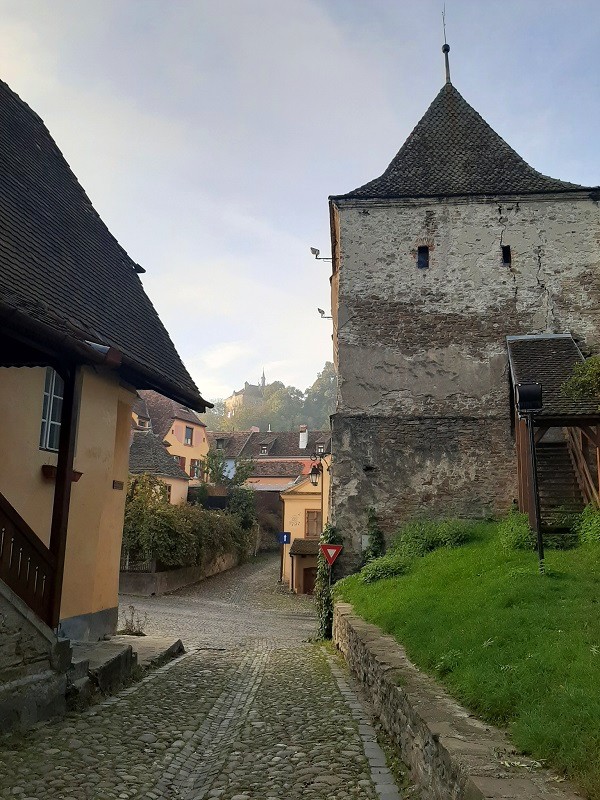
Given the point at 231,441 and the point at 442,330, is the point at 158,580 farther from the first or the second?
the point at 231,441

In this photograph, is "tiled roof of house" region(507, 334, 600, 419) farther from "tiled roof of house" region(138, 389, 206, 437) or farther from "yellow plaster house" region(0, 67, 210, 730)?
"tiled roof of house" region(138, 389, 206, 437)

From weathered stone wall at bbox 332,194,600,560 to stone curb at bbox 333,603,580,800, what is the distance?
7.83 m

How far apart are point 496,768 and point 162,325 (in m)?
9.12

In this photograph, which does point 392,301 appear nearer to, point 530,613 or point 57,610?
point 530,613

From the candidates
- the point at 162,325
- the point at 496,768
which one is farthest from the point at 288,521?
the point at 496,768

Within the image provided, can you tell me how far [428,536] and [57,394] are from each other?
835 centimetres

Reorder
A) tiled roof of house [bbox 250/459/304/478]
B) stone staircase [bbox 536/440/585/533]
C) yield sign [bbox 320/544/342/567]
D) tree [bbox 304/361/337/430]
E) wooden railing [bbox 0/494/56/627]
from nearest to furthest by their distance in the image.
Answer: wooden railing [bbox 0/494/56/627], stone staircase [bbox 536/440/585/533], yield sign [bbox 320/544/342/567], tiled roof of house [bbox 250/459/304/478], tree [bbox 304/361/337/430]

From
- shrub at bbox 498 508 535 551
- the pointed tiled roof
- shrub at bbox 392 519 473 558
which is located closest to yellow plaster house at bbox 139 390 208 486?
the pointed tiled roof

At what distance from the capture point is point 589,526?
10.3m

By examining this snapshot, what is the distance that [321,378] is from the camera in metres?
93.6

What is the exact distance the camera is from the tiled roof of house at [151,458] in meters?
31.6

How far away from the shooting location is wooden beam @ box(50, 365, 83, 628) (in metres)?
6.12

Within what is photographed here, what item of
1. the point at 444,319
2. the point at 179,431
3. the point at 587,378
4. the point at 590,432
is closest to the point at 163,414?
the point at 179,431

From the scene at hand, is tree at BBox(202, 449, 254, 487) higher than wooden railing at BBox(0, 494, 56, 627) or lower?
higher
